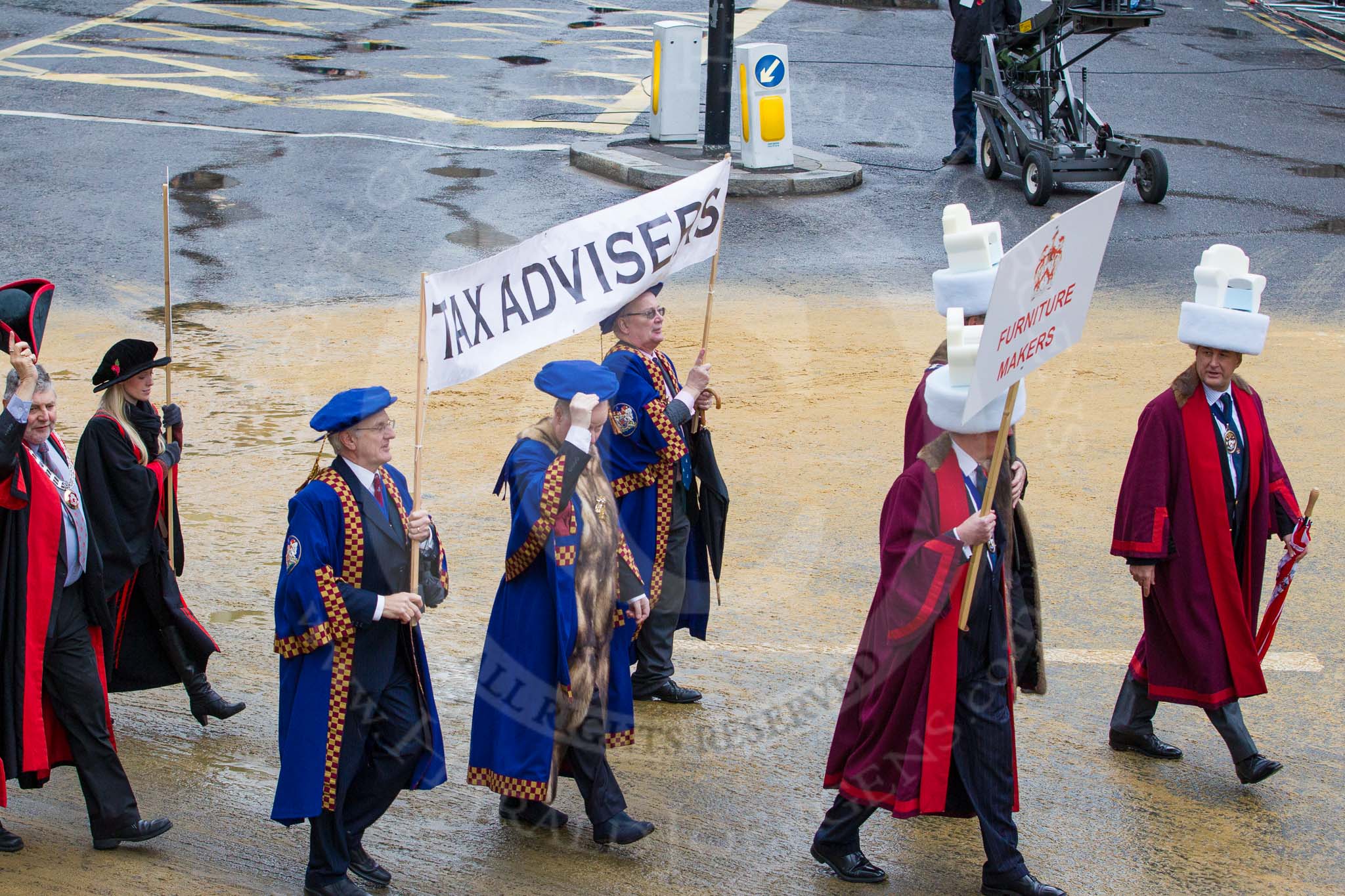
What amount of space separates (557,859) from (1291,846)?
246 cm

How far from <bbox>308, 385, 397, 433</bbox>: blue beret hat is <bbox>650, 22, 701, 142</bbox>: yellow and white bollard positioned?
1218 centimetres

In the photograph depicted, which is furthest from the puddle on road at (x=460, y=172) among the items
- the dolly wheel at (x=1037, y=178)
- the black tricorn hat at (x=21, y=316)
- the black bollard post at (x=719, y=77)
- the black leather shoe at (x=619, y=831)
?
the black leather shoe at (x=619, y=831)

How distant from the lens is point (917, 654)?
185 inches

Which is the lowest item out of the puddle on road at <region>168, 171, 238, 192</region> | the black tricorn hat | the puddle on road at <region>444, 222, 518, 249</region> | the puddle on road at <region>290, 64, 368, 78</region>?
the puddle on road at <region>444, 222, 518, 249</region>

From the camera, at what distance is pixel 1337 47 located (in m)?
24.4

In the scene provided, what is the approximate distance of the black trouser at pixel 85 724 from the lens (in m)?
4.85

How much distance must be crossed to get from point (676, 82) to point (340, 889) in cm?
1282

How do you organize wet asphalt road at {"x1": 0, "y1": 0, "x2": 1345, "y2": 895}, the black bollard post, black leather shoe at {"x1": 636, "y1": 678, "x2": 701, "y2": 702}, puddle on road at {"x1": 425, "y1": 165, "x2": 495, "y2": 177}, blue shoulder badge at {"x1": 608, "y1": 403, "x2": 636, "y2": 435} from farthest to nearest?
puddle on road at {"x1": 425, "y1": 165, "x2": 495, "y2": 177}
the black bollard post
black leather shoe at {"x1": 636, "y1": 678, "x2": 701, "y2": 702}
blue shoulder badge at {"x1": 608, "y1": 403, "x2": 636, "y2": 435}
wet asphalt road at {"x1": 0, "y1": 0, "x2": 1345, "y2": 895}

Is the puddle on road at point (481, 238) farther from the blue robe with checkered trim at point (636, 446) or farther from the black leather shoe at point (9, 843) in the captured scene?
the black leather shoe at point (9, 843)

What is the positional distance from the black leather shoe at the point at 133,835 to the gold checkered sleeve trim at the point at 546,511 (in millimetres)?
1496

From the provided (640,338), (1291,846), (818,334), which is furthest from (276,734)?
(818,334)

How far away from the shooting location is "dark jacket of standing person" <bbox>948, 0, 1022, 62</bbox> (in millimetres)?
15469

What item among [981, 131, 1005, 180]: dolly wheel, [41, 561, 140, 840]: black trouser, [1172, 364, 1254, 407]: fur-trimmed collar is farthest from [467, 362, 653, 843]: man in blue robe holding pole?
[981, 131, 1005, 180]: dolly wheel

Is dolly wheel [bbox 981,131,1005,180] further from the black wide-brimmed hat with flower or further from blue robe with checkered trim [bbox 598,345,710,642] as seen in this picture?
the black wide-brimmed hat with flower
